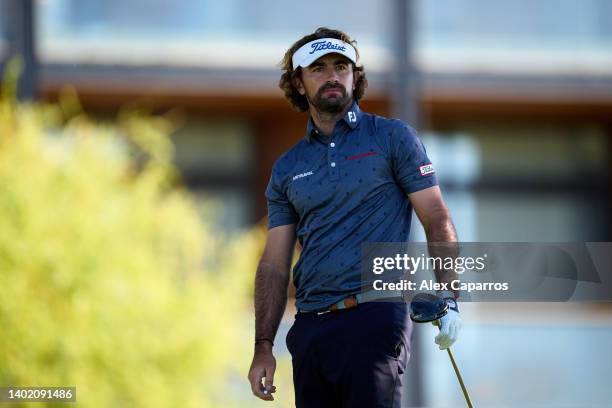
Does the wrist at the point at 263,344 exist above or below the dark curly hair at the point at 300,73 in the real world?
below

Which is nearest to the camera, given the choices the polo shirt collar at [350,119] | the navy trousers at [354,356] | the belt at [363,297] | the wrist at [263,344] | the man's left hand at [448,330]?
the man's left hand at [448,330]

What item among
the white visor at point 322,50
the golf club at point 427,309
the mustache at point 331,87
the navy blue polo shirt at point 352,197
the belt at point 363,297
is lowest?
the golf club at point 427,309

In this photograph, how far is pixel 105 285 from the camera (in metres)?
6.02

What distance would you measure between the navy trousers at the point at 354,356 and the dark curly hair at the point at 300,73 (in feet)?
2.69

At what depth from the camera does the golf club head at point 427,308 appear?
3.09m

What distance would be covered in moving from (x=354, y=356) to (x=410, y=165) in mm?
603

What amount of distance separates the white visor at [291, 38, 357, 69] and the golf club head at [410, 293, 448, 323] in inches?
34.2

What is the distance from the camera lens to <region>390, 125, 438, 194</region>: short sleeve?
3.36 meters

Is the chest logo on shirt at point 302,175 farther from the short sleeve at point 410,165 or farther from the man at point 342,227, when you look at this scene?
the short sleeve at point 410,165

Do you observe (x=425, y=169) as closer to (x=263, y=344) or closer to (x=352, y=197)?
(x=352, y=197)

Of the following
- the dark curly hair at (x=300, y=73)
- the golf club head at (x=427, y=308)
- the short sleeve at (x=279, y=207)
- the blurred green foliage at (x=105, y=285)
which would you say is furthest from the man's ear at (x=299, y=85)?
the blurred green foliage at (x=105, y=285)

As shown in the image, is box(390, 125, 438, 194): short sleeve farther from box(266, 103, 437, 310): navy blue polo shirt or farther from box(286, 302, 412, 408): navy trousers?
box(286, 302, 412, 408): navy trousers

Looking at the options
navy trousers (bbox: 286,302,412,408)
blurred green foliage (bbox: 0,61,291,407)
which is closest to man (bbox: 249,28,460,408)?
navy trousers (bbox: 286,302,412,408)

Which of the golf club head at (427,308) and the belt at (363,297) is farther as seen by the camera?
the belt at (363,297)
